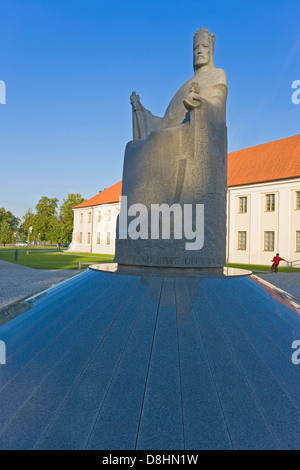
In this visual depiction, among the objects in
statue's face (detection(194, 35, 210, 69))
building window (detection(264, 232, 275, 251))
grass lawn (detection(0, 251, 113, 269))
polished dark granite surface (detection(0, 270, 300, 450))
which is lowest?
grass lawn (detection(0, 251, 113, 269))

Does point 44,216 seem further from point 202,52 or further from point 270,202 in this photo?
point 202,52

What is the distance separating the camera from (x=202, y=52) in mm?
5059

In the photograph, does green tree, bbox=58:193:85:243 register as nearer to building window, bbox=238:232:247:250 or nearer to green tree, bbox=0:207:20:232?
green tree, bbox=0:207:20:232

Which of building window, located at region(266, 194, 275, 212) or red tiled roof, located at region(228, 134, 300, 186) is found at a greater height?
red tiled roof, located at region(228, 134, 300, 186)

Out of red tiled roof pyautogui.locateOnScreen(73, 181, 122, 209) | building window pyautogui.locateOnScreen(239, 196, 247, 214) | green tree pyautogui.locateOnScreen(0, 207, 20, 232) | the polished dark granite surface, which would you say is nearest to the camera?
the polished dark granite surface

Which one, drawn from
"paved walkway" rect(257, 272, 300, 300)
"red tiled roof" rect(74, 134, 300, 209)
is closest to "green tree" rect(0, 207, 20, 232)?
"red tiled roof" rect(74, 134, 300, 209)

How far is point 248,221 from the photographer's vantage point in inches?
1093

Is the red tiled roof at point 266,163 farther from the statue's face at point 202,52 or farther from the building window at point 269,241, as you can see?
the statue's face at point 202,52

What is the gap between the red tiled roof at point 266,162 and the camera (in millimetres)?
25672

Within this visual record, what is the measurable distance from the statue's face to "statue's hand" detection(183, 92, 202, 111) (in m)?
1.52

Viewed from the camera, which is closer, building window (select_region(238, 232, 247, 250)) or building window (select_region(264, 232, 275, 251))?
building window (select_region(264, 232, 275, 251))

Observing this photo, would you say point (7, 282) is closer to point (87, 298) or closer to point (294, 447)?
point (87, 298)

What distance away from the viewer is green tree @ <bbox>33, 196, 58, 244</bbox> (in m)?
66.9

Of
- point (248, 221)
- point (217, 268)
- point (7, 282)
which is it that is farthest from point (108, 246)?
point (217, 268)
